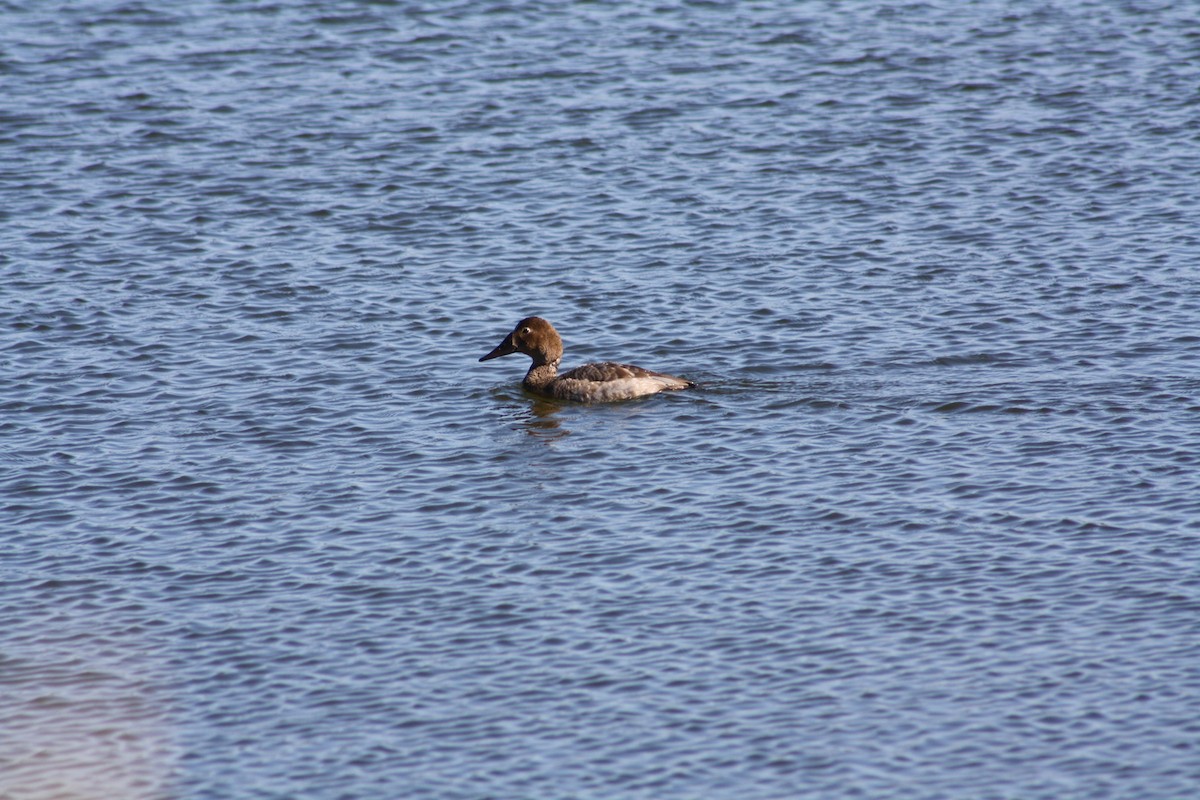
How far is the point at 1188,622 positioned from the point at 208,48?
2293cm

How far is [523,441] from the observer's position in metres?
17.0

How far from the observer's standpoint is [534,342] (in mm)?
18438

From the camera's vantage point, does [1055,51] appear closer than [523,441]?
No

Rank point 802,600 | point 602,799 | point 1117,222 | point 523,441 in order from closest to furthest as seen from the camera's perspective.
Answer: point 602,799 < point 802,600 < point 523,441 < point 1117,222

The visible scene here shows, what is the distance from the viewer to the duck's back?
1756 centimetres

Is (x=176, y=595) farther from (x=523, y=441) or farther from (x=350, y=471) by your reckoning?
(x=523, y=441)

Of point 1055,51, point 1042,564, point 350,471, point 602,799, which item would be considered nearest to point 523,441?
point 350,471

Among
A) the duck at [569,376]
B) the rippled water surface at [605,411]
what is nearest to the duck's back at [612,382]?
the duck at [569,376]

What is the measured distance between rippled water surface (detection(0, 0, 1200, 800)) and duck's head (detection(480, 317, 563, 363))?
49cm

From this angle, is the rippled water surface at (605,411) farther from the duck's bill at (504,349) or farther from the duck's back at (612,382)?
the duck's bill at (504,349)

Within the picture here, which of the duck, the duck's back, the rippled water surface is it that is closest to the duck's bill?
the duck

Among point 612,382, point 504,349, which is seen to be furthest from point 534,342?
point 612,382

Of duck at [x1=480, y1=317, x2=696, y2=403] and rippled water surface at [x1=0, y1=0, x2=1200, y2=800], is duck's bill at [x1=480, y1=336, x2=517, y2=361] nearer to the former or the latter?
duck at [x1=480, y1=317, x2=696, y2=403]

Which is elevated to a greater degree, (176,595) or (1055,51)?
(1055,51)
